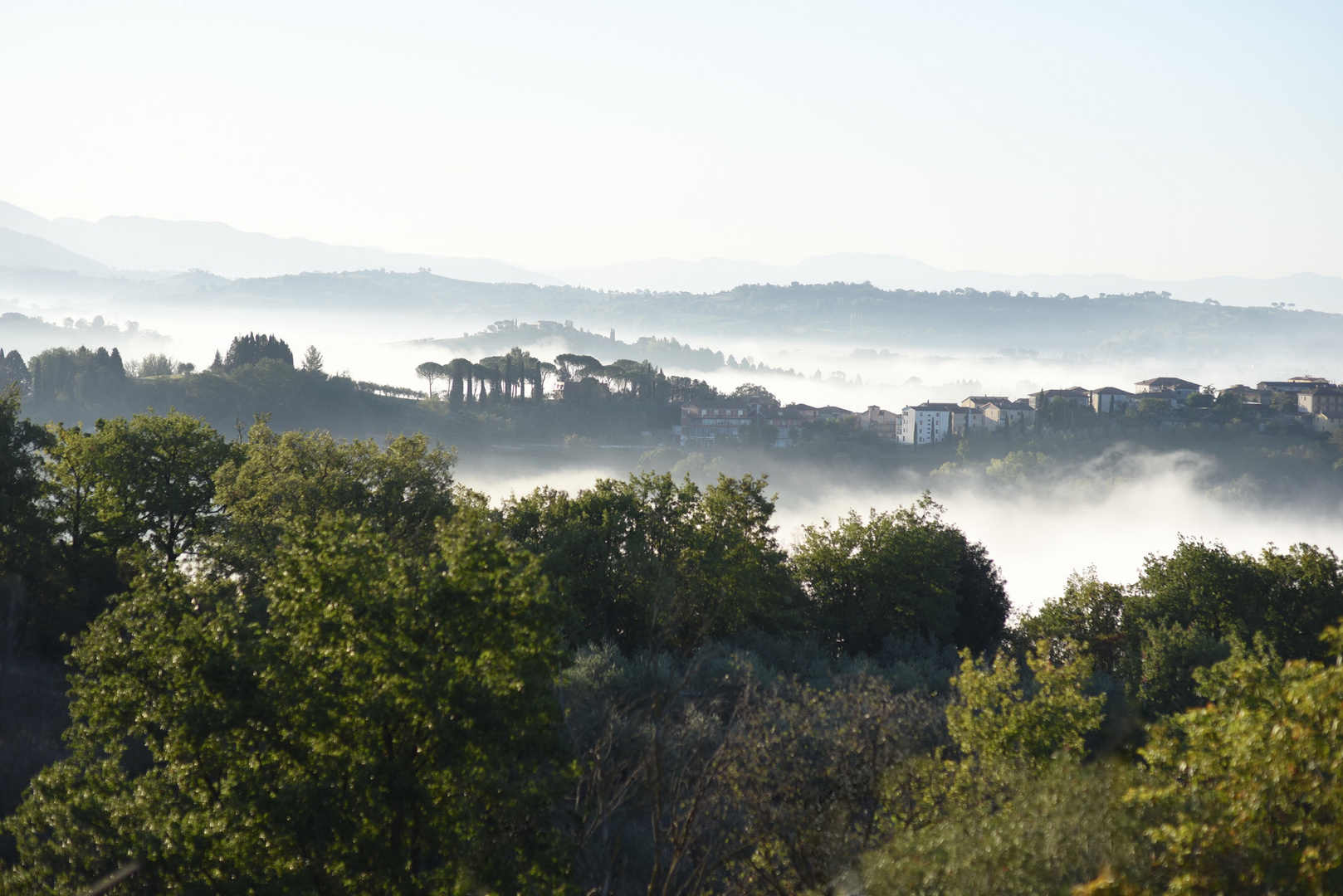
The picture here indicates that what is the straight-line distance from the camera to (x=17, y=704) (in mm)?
22156

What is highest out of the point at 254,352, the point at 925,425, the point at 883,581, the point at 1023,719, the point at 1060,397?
the point at 254,352

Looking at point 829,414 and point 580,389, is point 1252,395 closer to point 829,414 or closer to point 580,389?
point 829,414

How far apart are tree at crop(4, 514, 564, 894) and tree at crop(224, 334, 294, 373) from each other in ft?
477

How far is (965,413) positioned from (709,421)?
56.3 metres

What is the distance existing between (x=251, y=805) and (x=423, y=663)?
2.30m

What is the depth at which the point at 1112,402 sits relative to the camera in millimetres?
188125

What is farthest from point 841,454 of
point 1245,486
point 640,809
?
point 640,809

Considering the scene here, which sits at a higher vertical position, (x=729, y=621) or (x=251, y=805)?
(x=251, y=805)

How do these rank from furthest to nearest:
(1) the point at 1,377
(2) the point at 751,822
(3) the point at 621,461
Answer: (3) the point at 621,461
(1) the point at 1,377
(2) the point at 751,822

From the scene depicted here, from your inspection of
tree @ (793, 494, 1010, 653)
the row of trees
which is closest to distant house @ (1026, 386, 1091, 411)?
the row of trees

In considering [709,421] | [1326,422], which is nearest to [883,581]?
[709,421]

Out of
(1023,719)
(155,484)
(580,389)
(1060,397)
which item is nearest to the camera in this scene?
(1023,719)

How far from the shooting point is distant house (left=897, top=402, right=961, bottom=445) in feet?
631

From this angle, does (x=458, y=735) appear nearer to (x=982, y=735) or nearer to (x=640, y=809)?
(x=982, y=735)
